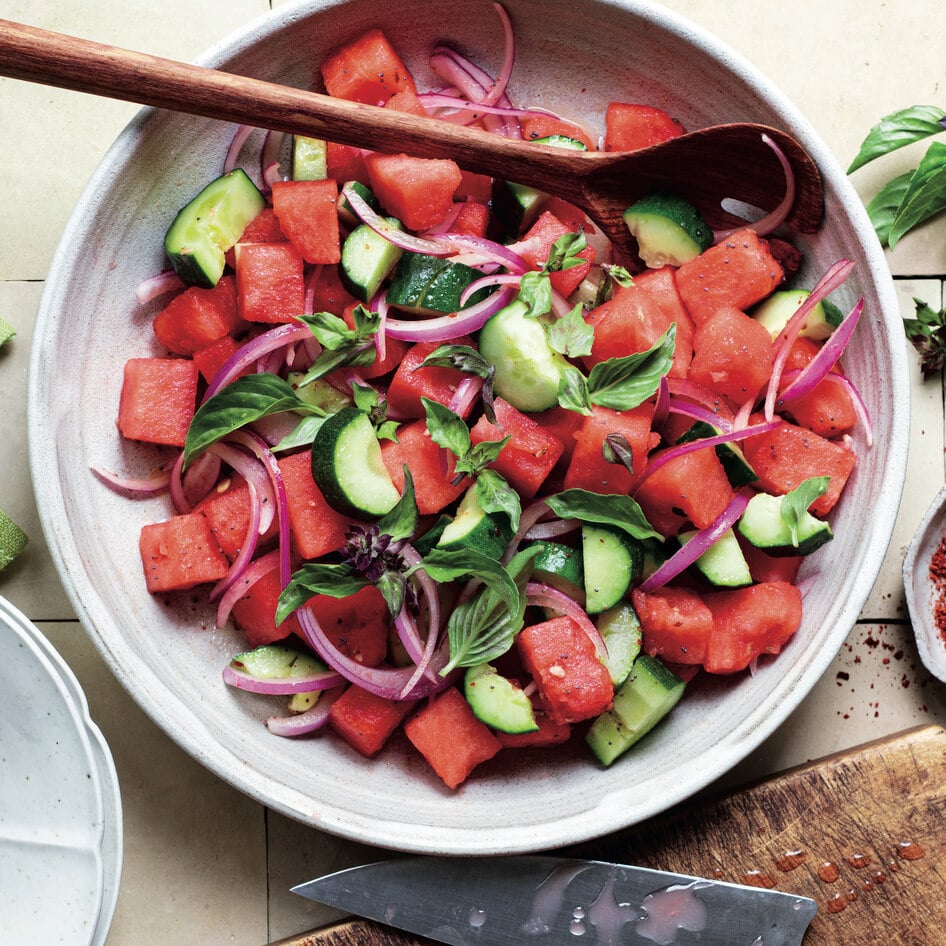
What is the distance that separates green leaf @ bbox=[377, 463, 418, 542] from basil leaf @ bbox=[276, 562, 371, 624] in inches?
5.0

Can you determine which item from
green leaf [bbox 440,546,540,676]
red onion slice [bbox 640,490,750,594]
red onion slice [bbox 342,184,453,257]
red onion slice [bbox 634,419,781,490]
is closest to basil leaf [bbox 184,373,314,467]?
red onion slice [bbox 342,184,453,257]

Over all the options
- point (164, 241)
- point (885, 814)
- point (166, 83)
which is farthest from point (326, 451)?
point (885, 814)

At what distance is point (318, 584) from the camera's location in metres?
2.14

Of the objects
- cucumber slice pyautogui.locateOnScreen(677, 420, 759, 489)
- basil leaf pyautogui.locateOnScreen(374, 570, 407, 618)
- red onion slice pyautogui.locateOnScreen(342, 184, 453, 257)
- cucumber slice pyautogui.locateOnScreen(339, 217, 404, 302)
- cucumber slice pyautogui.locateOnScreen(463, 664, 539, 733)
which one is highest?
red onion slice pyautogui.locateOnScreen(342, 184, 453, 257)

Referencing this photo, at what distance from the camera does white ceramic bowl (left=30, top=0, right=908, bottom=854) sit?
2225 mm

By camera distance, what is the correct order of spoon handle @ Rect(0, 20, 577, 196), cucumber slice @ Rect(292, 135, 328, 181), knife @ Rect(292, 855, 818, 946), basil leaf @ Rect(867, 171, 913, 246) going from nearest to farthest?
spoon handle @ Rect(0, 20, 577, 196), cucumber slice @ Rect(292, 135, 328, 181), knife @ Rect(292, 855, 818, 946), basil leaf @ Rect(867, 171, 913, 246)

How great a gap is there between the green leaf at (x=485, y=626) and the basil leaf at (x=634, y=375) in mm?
405

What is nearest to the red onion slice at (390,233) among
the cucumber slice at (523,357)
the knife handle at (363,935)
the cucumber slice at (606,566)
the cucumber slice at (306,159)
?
the cucumber slice at (306,159)

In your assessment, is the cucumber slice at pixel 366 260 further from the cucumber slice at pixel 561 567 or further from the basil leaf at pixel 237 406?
the cucumber slice at pixel 561 567

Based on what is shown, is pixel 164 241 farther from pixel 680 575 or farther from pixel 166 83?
pixel 680 575

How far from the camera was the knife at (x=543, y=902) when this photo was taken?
2.46 m

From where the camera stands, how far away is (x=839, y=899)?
8.34ft

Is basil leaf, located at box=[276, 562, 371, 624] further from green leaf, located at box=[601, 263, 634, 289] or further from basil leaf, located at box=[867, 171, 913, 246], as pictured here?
basil leaf, located at box=[867, 171, 913, 246]

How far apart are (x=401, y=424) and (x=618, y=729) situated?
37.1 inches
